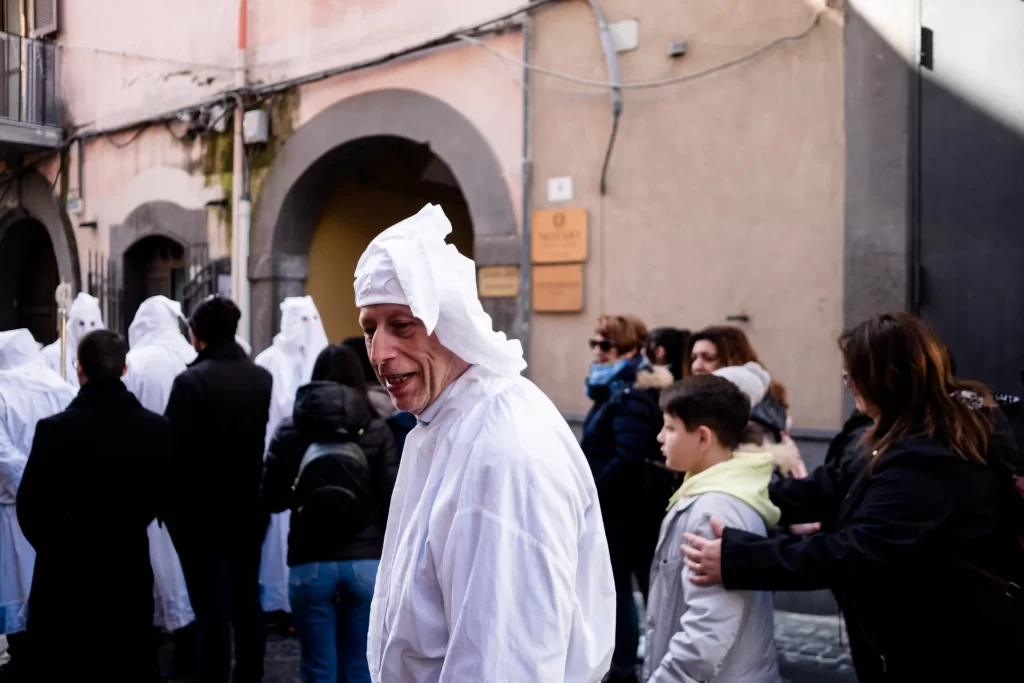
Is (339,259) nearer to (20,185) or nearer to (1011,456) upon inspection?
(20,185)

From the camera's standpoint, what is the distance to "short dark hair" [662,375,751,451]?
310cm

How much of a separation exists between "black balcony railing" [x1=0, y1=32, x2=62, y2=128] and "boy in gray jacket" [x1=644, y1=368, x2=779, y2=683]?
800 cm

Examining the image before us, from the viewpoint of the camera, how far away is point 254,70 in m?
9.98

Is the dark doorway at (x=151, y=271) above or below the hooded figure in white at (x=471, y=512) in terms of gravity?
above

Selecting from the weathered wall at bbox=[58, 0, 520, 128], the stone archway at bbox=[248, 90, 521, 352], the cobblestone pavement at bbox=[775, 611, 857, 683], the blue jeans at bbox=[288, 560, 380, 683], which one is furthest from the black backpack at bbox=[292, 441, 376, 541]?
the weathered wall at bbox=[58, 0, 520, 128]

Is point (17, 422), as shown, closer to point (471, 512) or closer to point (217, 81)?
point (471, 512)

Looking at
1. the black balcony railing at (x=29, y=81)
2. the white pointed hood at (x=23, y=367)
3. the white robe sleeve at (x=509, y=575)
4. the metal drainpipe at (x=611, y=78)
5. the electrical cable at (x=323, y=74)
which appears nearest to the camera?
the white robe sleeve at (x=509, y=575)

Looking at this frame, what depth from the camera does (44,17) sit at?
897cm

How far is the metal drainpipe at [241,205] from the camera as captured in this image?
32.7 ft

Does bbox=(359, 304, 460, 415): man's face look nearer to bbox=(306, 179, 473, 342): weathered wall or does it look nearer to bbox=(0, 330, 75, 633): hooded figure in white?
bbox=(0, 330, 75, 633): hooded figure in white

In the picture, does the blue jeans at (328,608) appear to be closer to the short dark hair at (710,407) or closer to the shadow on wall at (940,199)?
the short dark hair at (710,407)

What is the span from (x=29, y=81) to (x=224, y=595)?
25.7 ft

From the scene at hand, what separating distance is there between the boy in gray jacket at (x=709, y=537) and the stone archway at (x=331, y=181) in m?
4.54

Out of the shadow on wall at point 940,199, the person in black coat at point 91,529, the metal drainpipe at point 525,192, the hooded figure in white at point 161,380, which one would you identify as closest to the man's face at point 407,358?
the person in black coat at point 91,529
